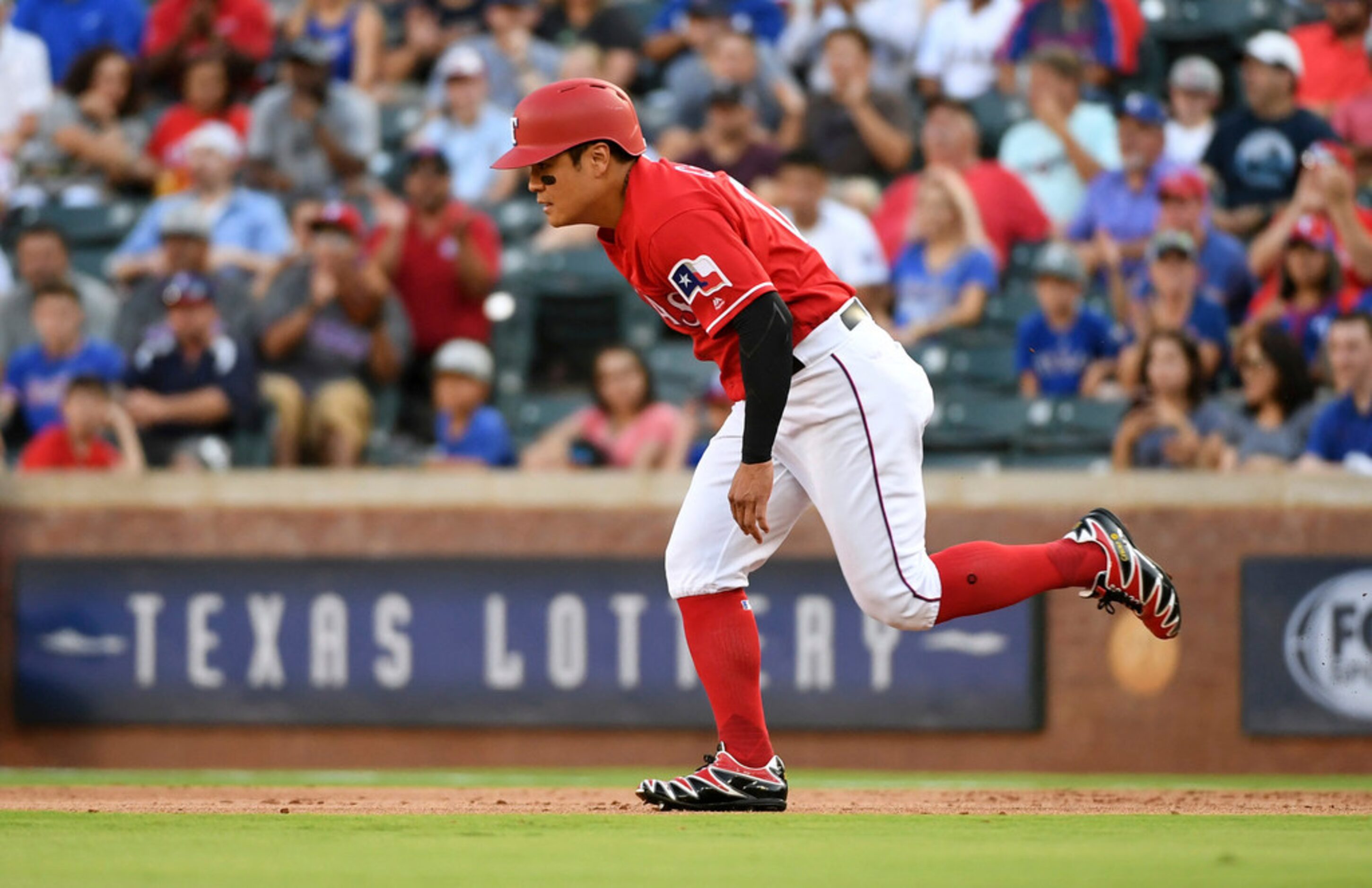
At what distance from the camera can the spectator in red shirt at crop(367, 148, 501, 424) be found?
353 inches

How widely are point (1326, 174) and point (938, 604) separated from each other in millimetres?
4309

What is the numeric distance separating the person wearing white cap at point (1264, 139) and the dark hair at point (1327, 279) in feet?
2.56

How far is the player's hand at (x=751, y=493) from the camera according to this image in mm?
4543

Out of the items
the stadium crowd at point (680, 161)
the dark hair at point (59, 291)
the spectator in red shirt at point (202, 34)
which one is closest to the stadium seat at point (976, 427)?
the stadium crowd at point (680, 161)

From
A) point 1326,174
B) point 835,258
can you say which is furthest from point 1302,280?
point 835,258

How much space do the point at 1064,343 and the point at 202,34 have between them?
5586 mm

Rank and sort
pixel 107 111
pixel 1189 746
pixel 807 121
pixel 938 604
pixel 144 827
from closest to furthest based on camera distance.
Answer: pixel 144 827, pixel 938 604, pixel 1189 746, pixel 807 121, pixel 107 111

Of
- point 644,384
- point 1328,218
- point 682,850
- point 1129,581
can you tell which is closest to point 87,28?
point 644,384

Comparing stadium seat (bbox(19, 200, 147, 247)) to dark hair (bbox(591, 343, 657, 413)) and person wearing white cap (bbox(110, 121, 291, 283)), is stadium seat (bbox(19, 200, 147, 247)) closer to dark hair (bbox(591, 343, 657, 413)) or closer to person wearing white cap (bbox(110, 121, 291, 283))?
person wearing white cap (bbox(110, 121, 291, 283))

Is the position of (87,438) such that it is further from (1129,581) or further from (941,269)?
(1129,581)

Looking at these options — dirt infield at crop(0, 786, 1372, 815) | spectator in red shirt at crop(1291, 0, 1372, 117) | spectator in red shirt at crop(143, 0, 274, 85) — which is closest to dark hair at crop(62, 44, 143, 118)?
spectator in red shirt at crop(143, 0, 274, 85)

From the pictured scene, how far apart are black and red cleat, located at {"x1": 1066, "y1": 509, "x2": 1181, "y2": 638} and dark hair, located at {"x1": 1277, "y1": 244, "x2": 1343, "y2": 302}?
3472 millimetres

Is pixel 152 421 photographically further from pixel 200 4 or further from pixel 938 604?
pixel 938 604

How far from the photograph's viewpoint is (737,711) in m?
4.92
